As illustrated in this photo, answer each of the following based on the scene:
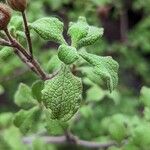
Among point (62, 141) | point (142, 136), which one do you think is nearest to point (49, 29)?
point (142, 136)

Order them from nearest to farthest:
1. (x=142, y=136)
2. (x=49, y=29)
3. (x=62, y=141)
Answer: (x=49, y=29) < (x=142, y=136) < (x=62, y=141)

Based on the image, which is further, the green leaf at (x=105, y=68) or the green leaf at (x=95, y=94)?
the green leaf at (x=95, y=94)

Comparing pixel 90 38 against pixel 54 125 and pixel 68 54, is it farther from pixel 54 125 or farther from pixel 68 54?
pixel 54 125

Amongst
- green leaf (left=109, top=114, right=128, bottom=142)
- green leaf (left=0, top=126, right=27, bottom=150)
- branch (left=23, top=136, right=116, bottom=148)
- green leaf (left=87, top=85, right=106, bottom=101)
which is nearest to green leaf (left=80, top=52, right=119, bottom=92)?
green leaf (left=109, top=114, right=128, bottom=142)

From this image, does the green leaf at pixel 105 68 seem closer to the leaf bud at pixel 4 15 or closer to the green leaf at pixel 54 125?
the leaf bud at pixel 4 15

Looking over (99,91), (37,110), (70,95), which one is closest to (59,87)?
(70,95)

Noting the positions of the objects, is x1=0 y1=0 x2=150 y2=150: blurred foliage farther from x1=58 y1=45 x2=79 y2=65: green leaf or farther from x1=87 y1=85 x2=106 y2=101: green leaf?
x1=58 y1=45 x2=79 y2=65: green leaf

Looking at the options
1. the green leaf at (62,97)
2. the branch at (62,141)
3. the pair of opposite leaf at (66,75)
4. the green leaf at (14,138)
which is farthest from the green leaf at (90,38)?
the green leaf at (14,138)
